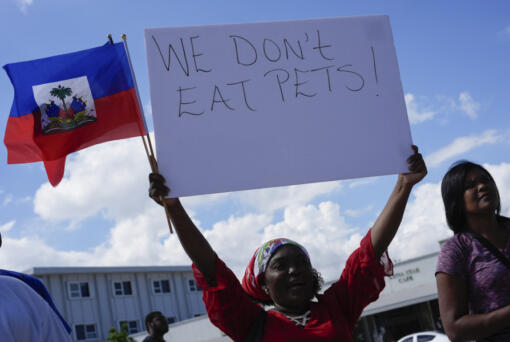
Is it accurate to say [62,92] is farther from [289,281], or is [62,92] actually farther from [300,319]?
[300,319]

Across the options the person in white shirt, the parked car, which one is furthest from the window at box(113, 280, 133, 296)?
the person in white shirt

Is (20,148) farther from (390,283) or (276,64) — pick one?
(390,283)

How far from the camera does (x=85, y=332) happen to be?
36.6 m

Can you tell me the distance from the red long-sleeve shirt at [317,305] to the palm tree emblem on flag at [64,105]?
207cm

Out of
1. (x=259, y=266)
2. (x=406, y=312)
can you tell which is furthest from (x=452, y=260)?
(x=406, y=312)

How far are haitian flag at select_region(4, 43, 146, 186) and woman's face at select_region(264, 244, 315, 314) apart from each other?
5.87 ft

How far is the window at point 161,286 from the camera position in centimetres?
4181

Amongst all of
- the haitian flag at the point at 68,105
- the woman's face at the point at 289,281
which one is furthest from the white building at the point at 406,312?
the woman's face at the point at 289,281

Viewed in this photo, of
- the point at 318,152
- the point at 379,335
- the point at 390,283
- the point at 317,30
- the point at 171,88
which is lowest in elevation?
the point at 379,335

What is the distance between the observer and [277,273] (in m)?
2.91

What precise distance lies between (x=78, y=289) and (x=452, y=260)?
37.2 meters

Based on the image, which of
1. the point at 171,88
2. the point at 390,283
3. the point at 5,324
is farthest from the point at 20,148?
the point at 390,283

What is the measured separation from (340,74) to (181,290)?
41591mm

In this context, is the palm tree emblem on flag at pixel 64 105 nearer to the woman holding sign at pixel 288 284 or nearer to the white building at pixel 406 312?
the woman holding sign at pixel 288 284
